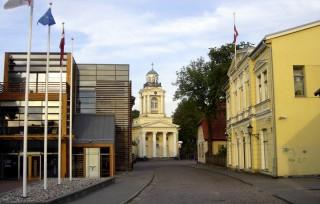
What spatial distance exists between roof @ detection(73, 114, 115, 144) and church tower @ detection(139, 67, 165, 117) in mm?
69216

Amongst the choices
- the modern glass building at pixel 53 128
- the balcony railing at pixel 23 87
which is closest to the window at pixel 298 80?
the modern glass building at pixel 53 128

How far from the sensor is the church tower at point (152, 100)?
116 m

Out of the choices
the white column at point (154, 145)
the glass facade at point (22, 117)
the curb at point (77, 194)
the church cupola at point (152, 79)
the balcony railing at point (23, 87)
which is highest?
the church cupola at point (152, 79)

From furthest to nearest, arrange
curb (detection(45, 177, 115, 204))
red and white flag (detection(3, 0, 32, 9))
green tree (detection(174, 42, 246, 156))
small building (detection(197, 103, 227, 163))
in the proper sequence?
small building (detection(197, 103, 227, 163)), green tree (detection(174, 42, 246, 156)), red and white flag (detection(3, 0, 32, 9)), curb (detection(45, 177, 115, 204))

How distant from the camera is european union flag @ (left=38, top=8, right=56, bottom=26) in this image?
72.1 feet

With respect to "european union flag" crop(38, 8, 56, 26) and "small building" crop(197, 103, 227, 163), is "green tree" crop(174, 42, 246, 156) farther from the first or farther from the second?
"european union flag" crop(38, 8, 56, 26)

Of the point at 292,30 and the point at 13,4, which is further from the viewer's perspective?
the point at 292,30

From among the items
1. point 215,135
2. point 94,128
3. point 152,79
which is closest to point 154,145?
point 152,79

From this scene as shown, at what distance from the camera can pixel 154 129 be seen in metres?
114

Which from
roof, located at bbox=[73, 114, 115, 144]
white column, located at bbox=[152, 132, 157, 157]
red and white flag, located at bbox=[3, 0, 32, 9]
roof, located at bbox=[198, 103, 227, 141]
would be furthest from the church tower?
red and white flag, located at bbox=[3, 0, 32, 9]

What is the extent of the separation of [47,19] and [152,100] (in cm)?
9609

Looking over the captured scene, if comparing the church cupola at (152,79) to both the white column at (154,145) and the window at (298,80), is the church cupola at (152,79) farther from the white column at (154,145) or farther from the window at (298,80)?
the window at (298,80)

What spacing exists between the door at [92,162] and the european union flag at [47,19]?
21157mm

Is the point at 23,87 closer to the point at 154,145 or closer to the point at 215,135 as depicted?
the point at 215,135
